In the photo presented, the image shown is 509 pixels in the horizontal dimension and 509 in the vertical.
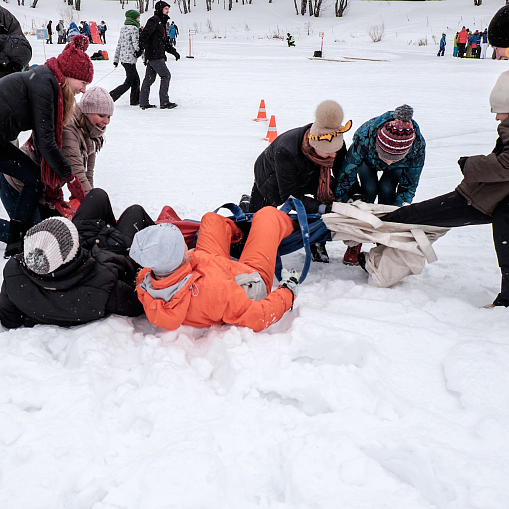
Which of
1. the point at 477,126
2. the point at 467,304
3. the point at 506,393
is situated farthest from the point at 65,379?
the point at 477,126

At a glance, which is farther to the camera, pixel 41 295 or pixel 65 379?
pixel 41 295

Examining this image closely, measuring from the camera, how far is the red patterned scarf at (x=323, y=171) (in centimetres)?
316

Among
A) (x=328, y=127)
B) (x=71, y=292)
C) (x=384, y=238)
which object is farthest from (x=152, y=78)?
(x=71, y=292)

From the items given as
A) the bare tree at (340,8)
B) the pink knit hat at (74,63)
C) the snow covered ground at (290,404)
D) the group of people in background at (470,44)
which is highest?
the bare tree at (340,8)

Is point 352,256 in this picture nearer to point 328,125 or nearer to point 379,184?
point 379,184

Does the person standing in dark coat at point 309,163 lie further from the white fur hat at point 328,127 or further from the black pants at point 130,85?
the black pants at point 130,85

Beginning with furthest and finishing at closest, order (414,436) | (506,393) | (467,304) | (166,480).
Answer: (467,304)
(506,393)
(414,436)
(166,480)

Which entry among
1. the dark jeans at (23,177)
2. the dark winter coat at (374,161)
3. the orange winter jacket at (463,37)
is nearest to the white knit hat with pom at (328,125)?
the dark winter coat at (374,161)

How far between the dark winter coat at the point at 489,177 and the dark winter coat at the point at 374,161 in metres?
0.64

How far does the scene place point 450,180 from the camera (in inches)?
203

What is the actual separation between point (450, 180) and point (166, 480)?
481 cm

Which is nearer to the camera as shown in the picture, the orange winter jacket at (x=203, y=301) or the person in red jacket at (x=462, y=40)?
the orange winter jacket at (x=203, y=301)

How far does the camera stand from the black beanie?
277 centimetres

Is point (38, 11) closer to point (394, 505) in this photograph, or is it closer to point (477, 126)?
point (477, 126)
